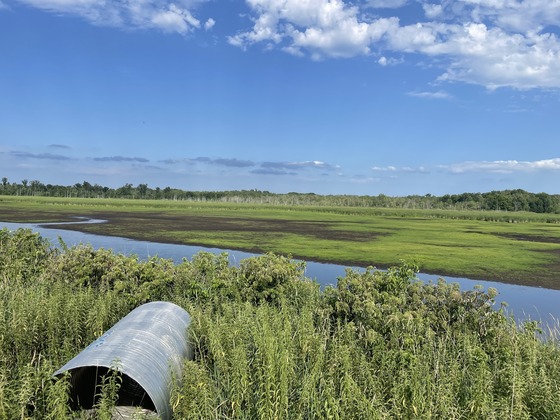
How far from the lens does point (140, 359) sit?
5.24 m

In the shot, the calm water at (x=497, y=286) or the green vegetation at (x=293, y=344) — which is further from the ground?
the green vegetation at (x=293, y=344)

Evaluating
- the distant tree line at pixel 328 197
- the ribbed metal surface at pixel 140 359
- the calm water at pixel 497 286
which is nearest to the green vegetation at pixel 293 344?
the ribbed metal surface at pixel 140 359

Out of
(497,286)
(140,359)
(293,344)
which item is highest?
(140,359)

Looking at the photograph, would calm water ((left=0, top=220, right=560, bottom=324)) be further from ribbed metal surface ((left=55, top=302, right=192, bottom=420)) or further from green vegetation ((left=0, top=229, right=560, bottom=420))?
ribbed metal surface ((left=55, top=302, right=192, bottom=420))

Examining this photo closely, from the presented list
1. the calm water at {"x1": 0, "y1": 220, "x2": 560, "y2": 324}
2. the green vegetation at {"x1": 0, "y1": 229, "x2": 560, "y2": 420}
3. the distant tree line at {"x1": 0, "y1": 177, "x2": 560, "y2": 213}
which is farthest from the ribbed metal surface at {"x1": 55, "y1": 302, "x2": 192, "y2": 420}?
the distant tree line at {"x1": 0, "y1": 177, "x2": 560, "y2": 213}

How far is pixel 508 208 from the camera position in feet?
481

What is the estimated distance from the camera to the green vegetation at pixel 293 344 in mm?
5219

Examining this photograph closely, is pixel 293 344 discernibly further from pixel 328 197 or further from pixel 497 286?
pixel 328 197

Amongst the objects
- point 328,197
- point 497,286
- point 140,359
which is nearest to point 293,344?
point 140,359

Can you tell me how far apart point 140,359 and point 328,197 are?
17011 centimetres

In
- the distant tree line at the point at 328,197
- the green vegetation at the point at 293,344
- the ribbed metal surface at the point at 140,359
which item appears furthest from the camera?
the distant tree line at the point at 328,197

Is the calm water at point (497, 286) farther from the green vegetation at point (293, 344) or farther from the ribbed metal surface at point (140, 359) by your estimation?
the ribbed metal surface at point (140, 359)


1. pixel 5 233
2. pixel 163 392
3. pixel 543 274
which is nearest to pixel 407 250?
pixel 543 274

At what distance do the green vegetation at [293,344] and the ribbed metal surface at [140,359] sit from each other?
0.25 meters
